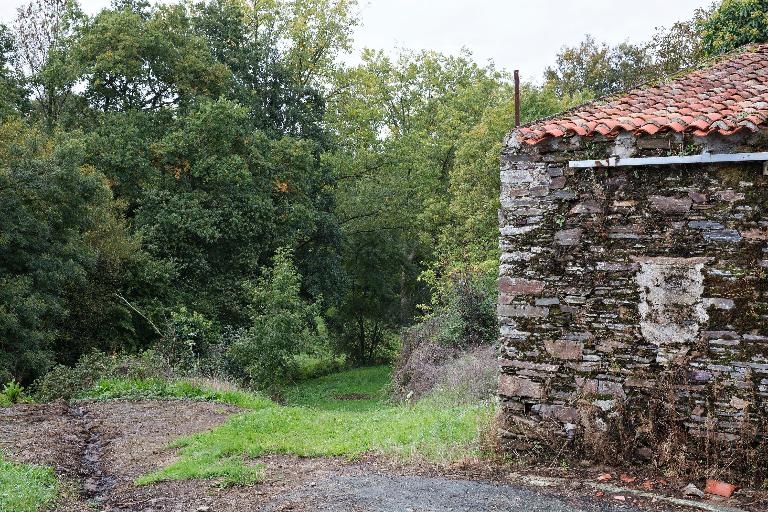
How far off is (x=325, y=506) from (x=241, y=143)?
15.9m

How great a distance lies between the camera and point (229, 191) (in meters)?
19.6

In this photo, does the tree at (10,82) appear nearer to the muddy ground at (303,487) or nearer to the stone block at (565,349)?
the muddy ground at (303,487)

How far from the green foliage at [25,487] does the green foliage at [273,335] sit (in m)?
9.73

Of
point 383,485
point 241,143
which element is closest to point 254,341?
point 241,143

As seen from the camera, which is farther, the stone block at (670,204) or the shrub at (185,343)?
the shrub at (185,343)

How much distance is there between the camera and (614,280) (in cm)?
678

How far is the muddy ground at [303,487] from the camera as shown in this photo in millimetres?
5812

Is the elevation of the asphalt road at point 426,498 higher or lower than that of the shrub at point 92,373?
higher

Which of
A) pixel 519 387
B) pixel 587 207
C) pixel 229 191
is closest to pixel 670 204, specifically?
pixel 587 207

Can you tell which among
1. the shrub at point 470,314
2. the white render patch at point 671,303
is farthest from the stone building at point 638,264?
the shrub at point 470,314

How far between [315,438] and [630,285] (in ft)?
15.5

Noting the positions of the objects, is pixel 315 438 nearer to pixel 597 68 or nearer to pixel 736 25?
pixel 736 25

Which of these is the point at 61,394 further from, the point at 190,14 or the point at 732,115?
the point at 190,14

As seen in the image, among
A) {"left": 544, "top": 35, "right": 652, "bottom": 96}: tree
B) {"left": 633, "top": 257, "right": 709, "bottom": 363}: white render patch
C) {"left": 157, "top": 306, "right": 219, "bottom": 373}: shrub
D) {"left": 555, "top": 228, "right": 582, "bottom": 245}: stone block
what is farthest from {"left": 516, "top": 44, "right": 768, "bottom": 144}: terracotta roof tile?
{"left": 544, "top": 35, "right": 652, "bottom": 96}: tree
